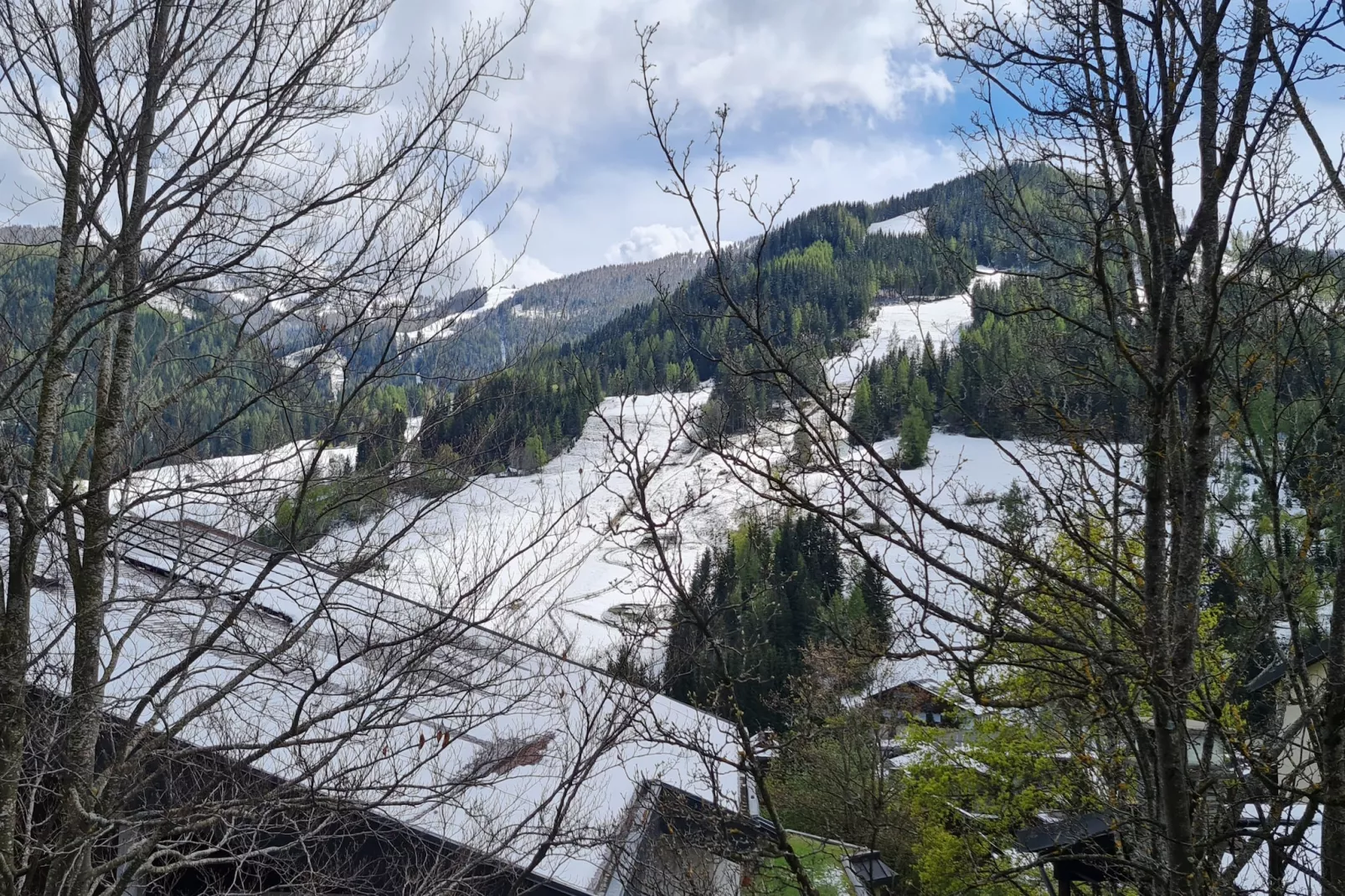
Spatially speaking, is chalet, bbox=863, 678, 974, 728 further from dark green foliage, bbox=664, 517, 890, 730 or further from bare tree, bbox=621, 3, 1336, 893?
bare tree, bbox=621, 3, 1336, 893

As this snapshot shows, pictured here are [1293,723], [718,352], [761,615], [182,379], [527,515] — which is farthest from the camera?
[761,615]

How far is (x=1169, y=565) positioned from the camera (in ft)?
8.66

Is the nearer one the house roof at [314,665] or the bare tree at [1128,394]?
the bare tree at [1128,394]

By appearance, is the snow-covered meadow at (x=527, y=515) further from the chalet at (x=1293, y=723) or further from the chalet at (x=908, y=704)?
the chalet at (x=908, y=704)

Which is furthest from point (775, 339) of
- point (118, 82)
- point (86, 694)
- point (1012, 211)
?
point (86, 694)

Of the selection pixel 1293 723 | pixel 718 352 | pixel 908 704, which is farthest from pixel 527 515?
pixel 908 704

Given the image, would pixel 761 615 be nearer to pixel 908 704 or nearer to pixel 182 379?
pixel 182 379

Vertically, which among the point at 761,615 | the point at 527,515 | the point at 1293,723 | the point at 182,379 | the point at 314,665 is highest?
the point at 182,379

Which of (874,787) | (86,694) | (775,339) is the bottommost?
(874,787)


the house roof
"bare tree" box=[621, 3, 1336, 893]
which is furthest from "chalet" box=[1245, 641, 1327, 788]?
the house roof

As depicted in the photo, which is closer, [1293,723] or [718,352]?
[1293,723]

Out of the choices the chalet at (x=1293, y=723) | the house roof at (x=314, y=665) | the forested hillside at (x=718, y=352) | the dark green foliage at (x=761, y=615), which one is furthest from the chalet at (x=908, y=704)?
the forested hillside at (x=718, y=352)

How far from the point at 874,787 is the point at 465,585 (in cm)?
1077

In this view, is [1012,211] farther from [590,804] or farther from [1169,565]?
[590,804]
